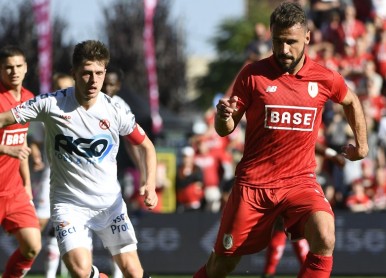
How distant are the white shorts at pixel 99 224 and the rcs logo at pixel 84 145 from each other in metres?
0.46

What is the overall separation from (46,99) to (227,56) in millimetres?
64448

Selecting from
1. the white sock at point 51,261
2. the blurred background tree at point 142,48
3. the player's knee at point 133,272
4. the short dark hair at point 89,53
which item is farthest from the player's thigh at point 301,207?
the blurred background tree at point 142,48

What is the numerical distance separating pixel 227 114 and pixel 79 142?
4.37ft

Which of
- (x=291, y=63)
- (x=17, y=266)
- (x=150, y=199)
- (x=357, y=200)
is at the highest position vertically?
(x=291, y=63)

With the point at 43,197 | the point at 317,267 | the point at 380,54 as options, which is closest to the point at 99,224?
the point at 317,267

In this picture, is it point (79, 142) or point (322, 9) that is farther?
point (322, 9)

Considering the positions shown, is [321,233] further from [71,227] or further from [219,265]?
[71,227]

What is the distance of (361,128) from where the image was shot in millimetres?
9477

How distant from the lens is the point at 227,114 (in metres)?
8.81

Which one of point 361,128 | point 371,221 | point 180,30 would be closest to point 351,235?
point 371,221

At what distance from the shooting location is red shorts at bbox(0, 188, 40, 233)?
1073 cm

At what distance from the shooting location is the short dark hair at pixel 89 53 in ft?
30.0

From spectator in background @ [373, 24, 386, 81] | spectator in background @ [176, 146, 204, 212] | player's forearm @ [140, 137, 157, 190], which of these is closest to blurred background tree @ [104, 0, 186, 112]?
spectator in background @ [373, 24, 386, 81]

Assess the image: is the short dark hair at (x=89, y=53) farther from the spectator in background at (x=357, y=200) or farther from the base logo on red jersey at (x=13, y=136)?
the spectator in background at (x=357, y=200)
